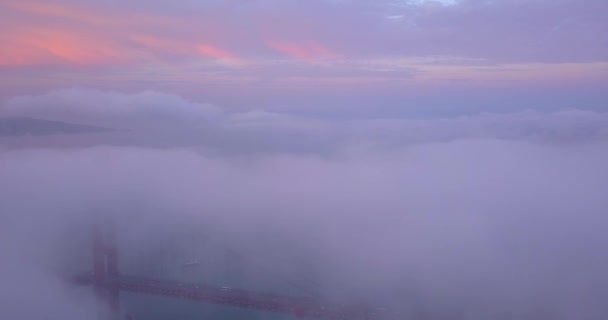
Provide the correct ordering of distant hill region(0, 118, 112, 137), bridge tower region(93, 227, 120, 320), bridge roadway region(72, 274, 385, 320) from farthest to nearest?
distant hill region(0, 118, 112, 137) → bridge tower region(93, 227, 120, 320) → bridge roadway region(72, 274, 385, 320)

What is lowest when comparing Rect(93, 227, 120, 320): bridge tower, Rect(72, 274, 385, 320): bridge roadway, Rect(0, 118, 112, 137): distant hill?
Rect(72, 274, 385, 320): bridge roadway

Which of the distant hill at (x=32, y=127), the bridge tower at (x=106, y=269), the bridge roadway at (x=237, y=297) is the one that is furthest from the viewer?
the distant hill at (x=32, y=127)


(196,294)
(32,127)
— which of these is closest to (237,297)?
(196,294)

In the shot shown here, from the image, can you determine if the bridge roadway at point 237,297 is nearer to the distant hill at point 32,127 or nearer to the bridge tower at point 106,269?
the bridge tower at point 106,269

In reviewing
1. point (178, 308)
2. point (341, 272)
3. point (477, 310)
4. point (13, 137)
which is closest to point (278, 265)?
point (341, 272)

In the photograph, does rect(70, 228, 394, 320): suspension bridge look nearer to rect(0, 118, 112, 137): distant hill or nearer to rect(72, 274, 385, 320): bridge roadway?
rect(72, 274, 385, 320): bridge roadway

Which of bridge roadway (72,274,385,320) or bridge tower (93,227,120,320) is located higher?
bridge tower (93,227,120,320)

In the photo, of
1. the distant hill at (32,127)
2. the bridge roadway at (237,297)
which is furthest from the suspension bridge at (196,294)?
the distant hill at (32,127)

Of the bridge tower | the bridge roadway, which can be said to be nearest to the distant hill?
the bridge tower
